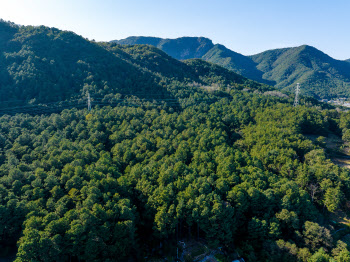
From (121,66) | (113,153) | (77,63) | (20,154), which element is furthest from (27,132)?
(121,66)

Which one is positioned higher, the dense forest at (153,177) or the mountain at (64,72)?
the mountain at (64,72)

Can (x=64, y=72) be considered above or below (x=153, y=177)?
above

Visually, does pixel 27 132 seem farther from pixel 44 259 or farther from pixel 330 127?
pixel 330 127

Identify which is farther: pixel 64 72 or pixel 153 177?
pixel 64 72

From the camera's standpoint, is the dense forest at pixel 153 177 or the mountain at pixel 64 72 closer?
the dense forest at pixel 153 177
